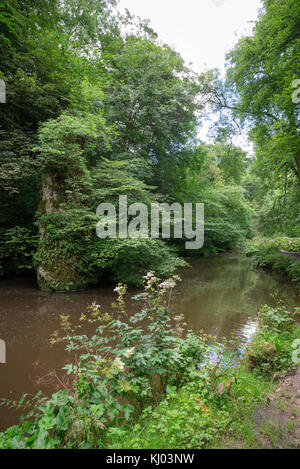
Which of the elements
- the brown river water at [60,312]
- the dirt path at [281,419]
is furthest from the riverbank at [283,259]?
the dirt path at [281,419]

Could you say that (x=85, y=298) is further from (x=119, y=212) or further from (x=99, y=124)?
(x=99, y=124)

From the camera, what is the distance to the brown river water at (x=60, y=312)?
287 cm

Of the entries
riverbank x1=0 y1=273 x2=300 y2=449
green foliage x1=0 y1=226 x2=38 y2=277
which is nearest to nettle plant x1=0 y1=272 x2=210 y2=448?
riverbank x1=0 y1=273 x2=300 y2=449

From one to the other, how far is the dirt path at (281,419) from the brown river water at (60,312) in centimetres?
192

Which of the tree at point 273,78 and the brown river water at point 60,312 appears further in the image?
the tree at point 273,78

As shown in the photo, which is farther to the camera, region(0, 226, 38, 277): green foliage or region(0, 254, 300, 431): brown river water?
region(0, 226, 38, 277): green foliage

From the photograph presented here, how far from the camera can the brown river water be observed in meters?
2.87

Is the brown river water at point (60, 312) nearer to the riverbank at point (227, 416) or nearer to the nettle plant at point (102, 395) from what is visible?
the nettle plant at point (102, 395)

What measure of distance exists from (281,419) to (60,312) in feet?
14.2

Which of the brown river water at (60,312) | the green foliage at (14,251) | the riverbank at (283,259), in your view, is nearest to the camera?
the brown river water at (60,312)

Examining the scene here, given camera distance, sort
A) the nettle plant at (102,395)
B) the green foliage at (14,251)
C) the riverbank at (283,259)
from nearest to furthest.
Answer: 1. the nettle plant at (102,395)
2. the green foliage at (14,251)
3. the riverbank at (283,259)

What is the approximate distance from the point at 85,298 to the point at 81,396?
4.12m

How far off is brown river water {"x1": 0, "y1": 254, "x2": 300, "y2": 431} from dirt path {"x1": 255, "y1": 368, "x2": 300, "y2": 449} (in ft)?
6.28

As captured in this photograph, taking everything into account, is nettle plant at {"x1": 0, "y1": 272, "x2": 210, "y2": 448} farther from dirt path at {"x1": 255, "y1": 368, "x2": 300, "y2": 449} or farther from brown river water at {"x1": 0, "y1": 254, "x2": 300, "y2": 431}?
brown river water at {"x1": 0, "y1": 254, "x2": 300, "y2": 431}
